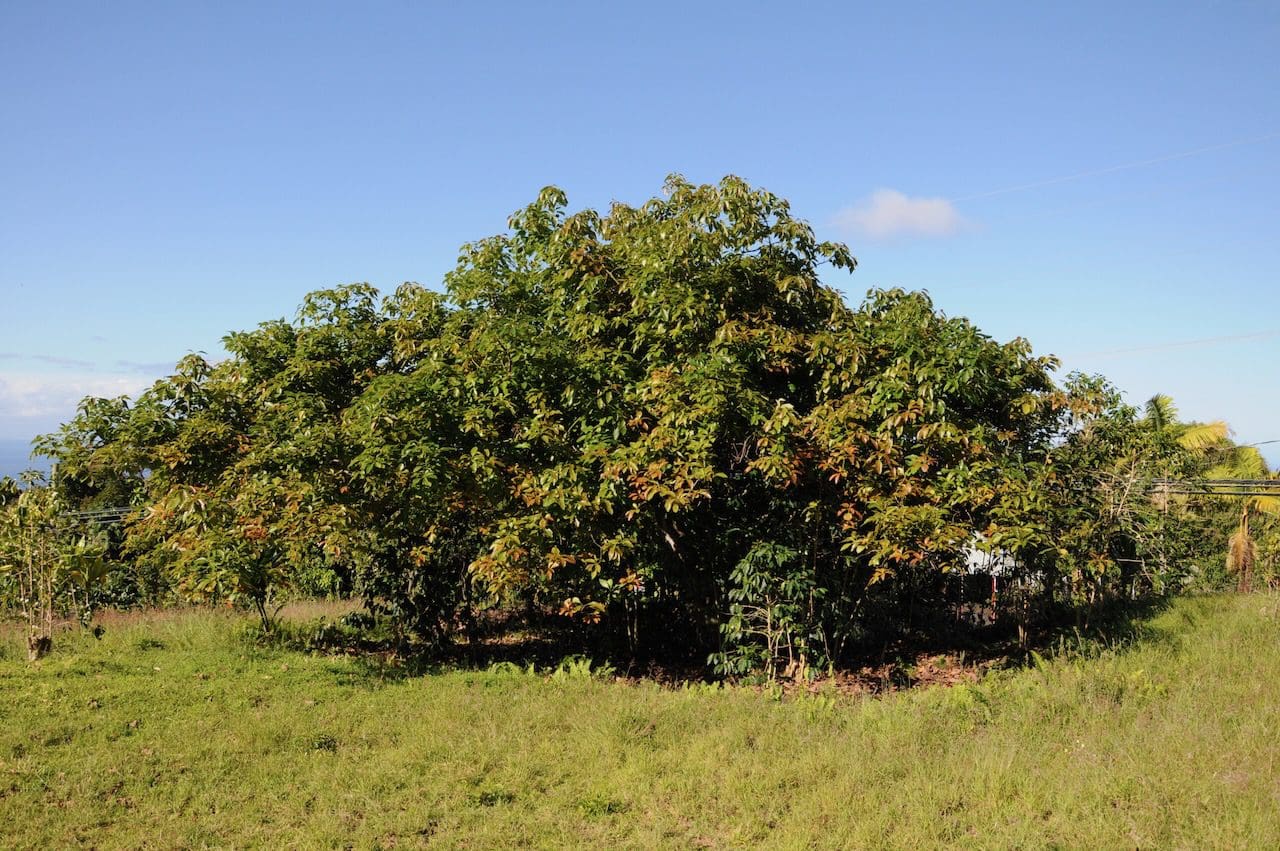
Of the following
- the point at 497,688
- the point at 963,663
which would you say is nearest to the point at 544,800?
the point at 497,688

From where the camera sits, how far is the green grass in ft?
16.6

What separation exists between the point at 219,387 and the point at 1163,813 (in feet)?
31.2

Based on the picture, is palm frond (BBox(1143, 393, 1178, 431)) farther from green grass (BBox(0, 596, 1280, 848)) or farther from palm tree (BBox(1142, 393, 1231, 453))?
green grass (BBox(0, 596, 1280, 848))

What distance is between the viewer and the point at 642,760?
6148mm

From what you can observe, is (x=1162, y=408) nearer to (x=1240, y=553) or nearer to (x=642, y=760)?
(x=1240, y=553)

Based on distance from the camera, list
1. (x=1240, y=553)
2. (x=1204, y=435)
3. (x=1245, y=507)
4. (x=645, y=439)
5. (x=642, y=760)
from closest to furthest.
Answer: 1. (x=642, y=760)
2. (x=645, y=439)
3. (x=1240, y=553)
4. (x=1245, y=507)
5. (x=1204, y=435)

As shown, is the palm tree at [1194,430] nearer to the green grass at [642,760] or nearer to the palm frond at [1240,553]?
the palm frond at [1240,553]

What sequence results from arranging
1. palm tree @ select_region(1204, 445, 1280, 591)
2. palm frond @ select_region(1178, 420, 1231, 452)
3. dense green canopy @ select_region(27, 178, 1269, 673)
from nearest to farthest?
1. dense green canopy @ select_region(27, 178, 1269, 673)
2. palm tree @ select_region(1204, 445, 1280, 591)
3. palm frond @ select_region(1178, 420, 1231, 452)

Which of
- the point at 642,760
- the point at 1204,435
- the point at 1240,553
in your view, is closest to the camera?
the point at 642,760

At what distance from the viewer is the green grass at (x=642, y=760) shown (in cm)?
507

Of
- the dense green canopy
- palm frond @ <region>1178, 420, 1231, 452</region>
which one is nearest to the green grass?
the dense green canopy

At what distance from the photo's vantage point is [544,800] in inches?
223

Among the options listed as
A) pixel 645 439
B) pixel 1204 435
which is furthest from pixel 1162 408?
pixel 645 439

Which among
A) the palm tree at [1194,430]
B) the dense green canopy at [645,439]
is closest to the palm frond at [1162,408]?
the palm tree at [1194,430]
